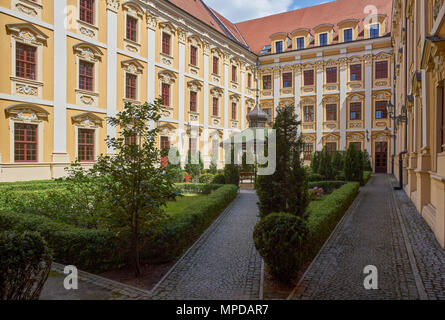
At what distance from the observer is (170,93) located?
2306cm

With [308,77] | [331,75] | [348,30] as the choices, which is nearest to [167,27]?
[308,77]

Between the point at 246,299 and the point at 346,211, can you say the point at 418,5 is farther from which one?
the point at 246,299

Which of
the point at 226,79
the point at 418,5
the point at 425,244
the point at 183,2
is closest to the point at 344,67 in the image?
the point at 226,79

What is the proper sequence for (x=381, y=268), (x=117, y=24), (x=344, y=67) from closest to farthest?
(x=381, y=268), (x=117, y=24), (x=344, y=67)

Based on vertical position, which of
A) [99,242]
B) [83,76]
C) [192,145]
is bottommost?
[99,242]

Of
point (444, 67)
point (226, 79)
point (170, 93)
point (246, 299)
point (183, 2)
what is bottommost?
point (246, 299)

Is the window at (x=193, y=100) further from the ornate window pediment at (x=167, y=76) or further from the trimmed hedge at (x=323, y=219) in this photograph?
the trimmed hedge at (x=323, y=219)

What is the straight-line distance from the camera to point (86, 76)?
57.7ft

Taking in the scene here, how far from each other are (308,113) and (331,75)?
4261 mm

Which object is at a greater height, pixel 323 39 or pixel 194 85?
pixel 323 39

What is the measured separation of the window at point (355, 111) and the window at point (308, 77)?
4.62 meters

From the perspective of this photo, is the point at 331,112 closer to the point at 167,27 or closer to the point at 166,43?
the point at 166,43

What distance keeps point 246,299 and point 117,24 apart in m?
18.8
